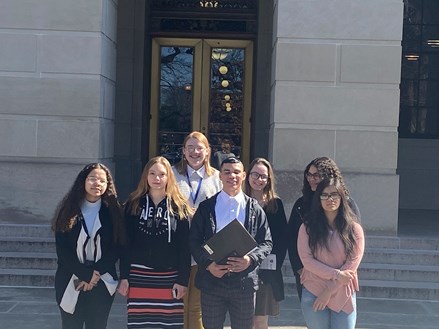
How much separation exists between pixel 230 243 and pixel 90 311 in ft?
4.22

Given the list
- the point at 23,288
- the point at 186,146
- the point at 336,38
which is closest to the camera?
the point at 186,146

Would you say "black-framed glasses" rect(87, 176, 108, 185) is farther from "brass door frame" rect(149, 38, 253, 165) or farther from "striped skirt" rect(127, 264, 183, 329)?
"brass door frame" rect(149, 38, 253, 165)

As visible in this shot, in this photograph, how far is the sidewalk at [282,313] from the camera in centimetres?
775

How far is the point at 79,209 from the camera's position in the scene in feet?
19.2

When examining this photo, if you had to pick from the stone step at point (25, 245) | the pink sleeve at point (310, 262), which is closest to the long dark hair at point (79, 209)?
the pink sleeve at point (310, 262)

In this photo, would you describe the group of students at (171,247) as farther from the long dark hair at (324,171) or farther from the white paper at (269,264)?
the white paper at (269,264)

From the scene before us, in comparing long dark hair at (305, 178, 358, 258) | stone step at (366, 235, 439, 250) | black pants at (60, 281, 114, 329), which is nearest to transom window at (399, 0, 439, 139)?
stone step at (366, 235, 439, 250)

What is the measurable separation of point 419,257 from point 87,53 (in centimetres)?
550

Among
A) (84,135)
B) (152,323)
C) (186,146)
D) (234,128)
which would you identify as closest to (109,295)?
(152,323)

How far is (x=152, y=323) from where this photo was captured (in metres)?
5.85

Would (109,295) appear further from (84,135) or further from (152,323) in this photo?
(84,135)

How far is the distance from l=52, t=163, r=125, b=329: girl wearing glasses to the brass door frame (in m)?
9.10

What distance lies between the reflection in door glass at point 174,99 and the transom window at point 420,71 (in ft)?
14.8

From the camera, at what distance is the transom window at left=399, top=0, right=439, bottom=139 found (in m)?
15.4
